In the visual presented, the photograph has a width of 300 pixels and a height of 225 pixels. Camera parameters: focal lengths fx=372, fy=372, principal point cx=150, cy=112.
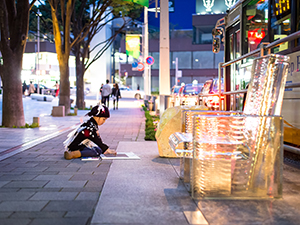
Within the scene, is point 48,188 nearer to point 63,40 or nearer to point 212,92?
point 212,92

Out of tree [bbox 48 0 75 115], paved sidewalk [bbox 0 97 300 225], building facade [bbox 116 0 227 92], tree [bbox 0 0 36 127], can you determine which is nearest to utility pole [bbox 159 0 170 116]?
tree [bbox 0 0 36 127]

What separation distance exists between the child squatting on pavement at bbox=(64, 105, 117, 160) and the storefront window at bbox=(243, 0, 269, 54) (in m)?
3.73

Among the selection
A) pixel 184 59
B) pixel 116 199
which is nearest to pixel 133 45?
pixel 116 199

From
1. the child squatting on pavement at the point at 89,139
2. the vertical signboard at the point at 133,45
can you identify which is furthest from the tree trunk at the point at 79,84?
the child squatting on pavement at the point at 89,139

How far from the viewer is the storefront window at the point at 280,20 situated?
6.50m

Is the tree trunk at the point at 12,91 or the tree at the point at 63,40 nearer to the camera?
the tree trunk at the point at 12,91

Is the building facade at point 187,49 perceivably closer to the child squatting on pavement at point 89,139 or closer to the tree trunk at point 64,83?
the tree trunk at point 64,83


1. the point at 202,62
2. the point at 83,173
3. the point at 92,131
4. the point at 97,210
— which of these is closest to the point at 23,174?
the point at 83,173

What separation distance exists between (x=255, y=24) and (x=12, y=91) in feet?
26.9

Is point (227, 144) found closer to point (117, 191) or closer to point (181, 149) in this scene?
point (181, 149)

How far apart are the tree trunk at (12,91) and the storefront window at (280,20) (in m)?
8.73

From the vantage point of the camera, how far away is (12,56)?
1245 centimetres

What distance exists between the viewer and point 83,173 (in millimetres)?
5469

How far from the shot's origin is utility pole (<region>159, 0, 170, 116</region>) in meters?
13.4
